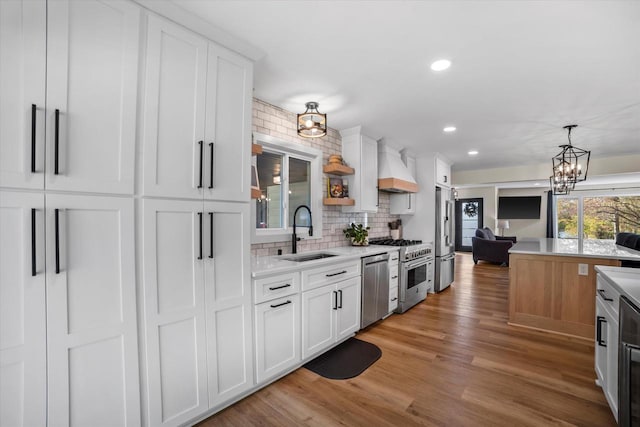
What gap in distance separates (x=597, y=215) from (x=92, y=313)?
1198cm

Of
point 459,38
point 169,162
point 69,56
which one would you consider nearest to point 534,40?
point 459,38

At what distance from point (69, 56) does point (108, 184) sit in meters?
0.59

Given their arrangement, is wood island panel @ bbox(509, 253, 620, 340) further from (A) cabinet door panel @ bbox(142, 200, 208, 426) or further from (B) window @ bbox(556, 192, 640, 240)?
(B) window @ bbox(556, 192, 640, 240)

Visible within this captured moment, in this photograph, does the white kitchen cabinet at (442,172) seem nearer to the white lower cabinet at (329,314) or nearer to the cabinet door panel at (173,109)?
the white lower cabinet at (329,314)

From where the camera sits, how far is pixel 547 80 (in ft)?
8.38

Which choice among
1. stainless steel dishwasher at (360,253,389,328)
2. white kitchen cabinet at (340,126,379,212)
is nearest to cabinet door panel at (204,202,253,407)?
stainless steel dishwasher at (360,253,389,328)

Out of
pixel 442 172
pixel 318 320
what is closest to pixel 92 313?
pixel 318 320

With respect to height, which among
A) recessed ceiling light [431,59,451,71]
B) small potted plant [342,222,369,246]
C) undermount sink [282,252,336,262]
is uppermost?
recessed ceiling light [431,59,451,71]

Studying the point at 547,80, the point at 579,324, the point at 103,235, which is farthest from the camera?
the point at 579,324

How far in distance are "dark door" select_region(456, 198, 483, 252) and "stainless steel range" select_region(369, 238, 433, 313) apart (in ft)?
21.3

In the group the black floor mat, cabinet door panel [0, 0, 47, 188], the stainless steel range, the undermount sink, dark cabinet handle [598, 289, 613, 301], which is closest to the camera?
cabinet door panel [0, 0, 47, 188]

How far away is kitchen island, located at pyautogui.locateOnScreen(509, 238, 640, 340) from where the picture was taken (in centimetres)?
322

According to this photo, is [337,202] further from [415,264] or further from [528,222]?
[528,222]

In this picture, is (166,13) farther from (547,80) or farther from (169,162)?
(547,80)
